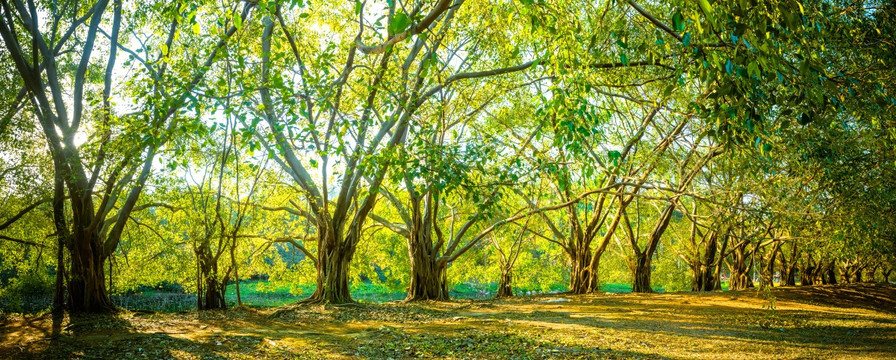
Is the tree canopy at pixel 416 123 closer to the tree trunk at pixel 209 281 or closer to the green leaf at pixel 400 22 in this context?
the tree trunk at pixel 209 281

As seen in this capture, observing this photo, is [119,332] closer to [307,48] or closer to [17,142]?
[17,142]

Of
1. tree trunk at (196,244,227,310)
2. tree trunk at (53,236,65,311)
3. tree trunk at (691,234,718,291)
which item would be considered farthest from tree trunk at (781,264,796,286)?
tree trunk at (53,236,65,311)

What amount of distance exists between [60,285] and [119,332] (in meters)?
3.58

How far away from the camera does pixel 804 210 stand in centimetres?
927

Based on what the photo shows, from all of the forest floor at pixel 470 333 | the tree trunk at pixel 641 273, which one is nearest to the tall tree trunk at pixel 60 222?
the forest floor at pixel 470 333

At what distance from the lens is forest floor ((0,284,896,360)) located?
18.3 ft

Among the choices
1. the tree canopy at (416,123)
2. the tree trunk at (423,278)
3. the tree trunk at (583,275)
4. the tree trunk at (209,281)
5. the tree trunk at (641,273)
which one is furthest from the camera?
the tree trunk at (641,273)

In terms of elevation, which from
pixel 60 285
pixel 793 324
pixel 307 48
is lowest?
pixel 793 324

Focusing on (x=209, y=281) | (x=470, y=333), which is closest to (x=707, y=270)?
(x=470, y=333)

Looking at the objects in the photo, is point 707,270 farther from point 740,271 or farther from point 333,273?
point 333,273

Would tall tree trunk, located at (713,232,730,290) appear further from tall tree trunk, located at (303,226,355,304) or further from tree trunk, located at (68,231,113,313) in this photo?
tree trunk, located at (68,231,113,313)

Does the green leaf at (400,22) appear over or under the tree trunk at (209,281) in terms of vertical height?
over

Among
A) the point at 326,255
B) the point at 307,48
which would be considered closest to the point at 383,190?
the point at 326,255

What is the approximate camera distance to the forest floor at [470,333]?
18.3ft
